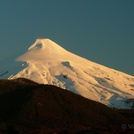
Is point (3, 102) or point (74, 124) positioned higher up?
point (3, 102)

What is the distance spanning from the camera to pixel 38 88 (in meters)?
112

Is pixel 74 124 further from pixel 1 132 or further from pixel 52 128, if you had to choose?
pixel 1 132

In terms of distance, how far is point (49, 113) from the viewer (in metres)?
101

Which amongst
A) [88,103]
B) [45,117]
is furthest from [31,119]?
[88,103]

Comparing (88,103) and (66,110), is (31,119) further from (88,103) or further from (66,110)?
(88,103)

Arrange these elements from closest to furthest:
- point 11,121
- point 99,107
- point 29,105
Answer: point 11,121
point 29,105
point 99,107

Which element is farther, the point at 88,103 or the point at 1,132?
the point at 88,103

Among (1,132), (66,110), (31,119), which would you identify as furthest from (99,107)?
(1,132)

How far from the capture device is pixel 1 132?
86750 mm

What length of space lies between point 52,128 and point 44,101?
15494 millimetres

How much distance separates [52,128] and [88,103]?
2260 cm

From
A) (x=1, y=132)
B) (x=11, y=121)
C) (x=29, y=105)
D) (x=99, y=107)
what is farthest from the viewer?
(x=99, y=107)

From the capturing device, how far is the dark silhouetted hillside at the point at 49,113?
91.5 m

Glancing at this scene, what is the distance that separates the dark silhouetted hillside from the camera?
300 ft
